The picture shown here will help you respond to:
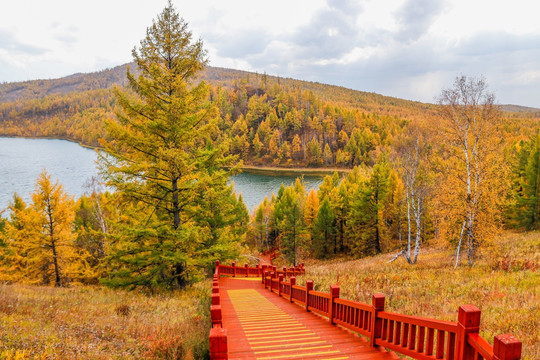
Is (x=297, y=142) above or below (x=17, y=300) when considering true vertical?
above

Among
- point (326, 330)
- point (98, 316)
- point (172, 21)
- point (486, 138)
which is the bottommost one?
point (98, 316)

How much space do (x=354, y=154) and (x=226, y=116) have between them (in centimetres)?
7269

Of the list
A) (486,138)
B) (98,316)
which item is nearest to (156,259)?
(98,316)

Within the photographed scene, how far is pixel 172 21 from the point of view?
12.8 m

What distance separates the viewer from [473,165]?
17344mm

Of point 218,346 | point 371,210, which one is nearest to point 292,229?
point 371,210

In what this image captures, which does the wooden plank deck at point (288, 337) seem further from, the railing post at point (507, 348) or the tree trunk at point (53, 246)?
the tree trunk at point (53, 246)

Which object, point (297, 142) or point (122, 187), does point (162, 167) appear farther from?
point (297, 142)

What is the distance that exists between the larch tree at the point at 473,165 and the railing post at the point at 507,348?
16.5 m

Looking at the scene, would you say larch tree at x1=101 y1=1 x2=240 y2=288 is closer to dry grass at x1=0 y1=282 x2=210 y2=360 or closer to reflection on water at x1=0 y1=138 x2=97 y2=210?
dry grass at x1=0 y1=282 x2=210 y2=360

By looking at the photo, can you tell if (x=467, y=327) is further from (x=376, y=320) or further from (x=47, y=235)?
(x=47, y=235)

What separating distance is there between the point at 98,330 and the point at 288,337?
4.31 meters

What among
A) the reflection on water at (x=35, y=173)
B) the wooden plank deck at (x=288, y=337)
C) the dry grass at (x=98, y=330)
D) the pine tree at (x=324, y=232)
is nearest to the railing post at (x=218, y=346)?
the wooden plank deck at (x=288, y=337)

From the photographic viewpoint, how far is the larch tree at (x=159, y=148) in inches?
470
